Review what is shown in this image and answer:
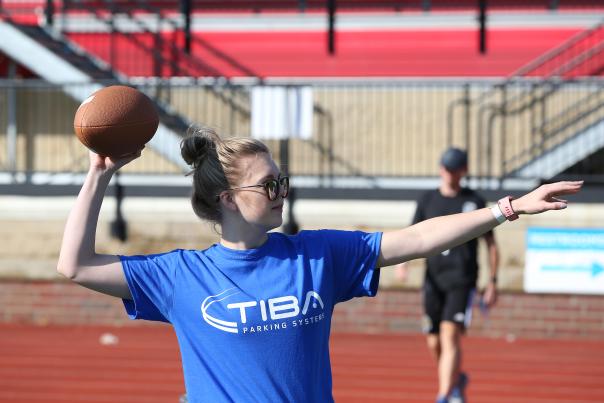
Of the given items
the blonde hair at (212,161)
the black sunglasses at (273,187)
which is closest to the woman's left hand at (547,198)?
the black sunglasses at (273,187)

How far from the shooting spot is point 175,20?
20031 mm

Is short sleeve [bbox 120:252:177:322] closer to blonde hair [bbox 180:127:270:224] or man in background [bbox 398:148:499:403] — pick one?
blonde hair [bbox 180:127:270:224]

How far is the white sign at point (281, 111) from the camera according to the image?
45.5ft

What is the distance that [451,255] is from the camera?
914cm

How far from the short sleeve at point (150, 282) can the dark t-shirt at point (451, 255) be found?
17.4 feet

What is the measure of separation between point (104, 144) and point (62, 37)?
15960 millimetres

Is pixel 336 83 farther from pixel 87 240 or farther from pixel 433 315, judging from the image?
pixel 87 240

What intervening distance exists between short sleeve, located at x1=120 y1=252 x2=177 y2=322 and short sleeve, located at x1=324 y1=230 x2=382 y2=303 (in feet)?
1.79

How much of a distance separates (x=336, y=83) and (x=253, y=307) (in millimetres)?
10452

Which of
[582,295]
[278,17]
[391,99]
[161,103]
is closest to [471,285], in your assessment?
[582,295]

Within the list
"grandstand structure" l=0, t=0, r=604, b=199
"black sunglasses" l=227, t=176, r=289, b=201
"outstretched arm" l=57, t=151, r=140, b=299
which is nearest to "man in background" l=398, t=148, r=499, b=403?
"grandstand structure" l=0, t=0, r=604, b=199

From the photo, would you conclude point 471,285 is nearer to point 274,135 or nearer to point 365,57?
point 274,135

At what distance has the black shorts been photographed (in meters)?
8.96

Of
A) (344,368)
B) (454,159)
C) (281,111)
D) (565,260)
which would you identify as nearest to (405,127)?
(281,111)
